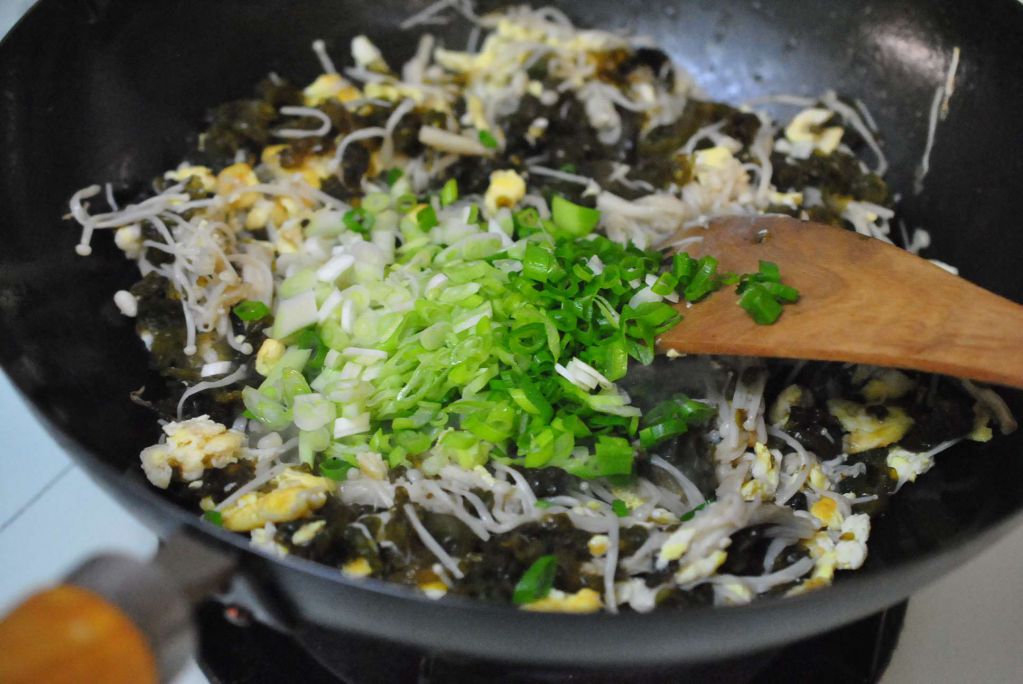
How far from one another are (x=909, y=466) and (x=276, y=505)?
1361 millimetres

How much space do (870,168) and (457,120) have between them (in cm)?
121

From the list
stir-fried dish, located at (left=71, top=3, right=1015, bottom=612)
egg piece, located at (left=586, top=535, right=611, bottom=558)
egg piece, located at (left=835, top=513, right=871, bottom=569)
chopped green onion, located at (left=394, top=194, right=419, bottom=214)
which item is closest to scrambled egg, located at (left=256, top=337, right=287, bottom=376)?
stir-fried dish, located at (left=71, top=3, right=1015, bottom=612)

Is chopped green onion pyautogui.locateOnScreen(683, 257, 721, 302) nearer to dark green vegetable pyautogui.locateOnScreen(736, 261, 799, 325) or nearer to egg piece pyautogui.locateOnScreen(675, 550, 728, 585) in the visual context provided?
dark green vegetable pyautogui.locateOnScreen(736, 261, 799, 325)

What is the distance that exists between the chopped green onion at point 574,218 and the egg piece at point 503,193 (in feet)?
0.42

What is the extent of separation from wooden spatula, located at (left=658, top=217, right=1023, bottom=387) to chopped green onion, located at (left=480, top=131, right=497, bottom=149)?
78cm

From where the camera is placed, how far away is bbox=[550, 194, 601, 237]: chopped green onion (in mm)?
2209

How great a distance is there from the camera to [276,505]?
1596mm

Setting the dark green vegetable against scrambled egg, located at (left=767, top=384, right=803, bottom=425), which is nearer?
the dark green vegetable

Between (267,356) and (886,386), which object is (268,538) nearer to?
(267,356)

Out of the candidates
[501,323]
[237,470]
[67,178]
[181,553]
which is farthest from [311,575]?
[67,178]

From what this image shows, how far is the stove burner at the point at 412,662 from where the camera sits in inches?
65.2

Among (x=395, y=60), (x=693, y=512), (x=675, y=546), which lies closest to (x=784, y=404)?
(x=693, y=512)

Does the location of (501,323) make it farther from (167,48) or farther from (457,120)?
(167,48)

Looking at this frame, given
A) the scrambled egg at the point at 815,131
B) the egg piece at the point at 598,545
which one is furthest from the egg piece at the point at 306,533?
the scrambled egg at the point at 815,131
